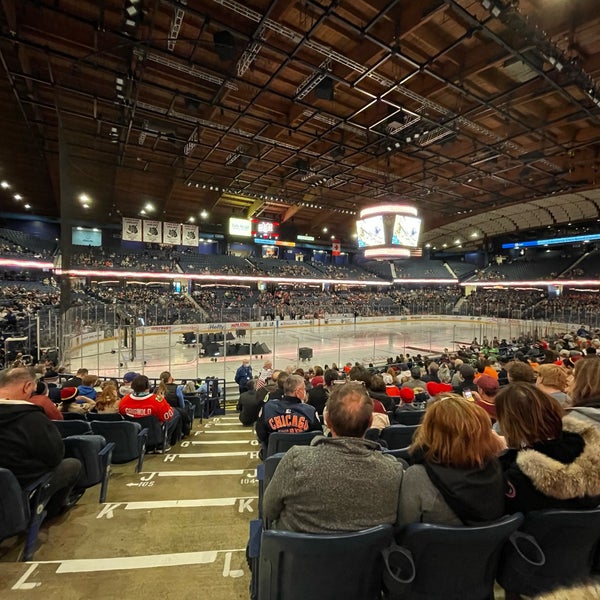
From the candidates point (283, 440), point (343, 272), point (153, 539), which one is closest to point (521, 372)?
point (283, 440)

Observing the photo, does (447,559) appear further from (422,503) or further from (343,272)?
(343,272)

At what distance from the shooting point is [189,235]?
27281mm

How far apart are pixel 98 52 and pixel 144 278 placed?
87.0ft

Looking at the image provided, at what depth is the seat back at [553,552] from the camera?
1.55 meters

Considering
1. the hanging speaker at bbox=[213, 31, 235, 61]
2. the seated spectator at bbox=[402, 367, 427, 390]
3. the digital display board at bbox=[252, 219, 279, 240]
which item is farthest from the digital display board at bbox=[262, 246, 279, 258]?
the seated spectator at bbox=[402, 367, 427, 390]

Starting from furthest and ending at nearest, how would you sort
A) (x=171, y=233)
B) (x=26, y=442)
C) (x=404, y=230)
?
1. (x=171, y=233)
2. (x=404, y=230)
3. (x=26, y=442)

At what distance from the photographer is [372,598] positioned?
1.57 m

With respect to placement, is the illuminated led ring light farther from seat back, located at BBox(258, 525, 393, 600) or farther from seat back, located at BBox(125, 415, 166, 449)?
seat back, located at BBox(258, 525, 393, 600)

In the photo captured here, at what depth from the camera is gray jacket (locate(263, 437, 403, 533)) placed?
148 cm

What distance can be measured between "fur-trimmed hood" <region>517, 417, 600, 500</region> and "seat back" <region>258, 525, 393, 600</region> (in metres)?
0.78

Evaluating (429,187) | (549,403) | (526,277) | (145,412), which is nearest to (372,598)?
(549,403)

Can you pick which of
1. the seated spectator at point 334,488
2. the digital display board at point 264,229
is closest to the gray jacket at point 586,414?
the seated spectator at point 334,488

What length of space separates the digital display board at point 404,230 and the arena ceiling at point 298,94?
350 cm

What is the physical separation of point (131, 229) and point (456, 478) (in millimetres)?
27309
